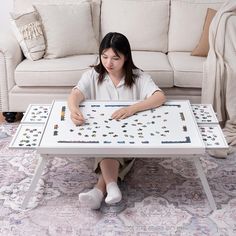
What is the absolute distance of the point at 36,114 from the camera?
2146 millimetres

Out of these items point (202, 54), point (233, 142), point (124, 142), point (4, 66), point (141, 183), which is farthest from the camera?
point (202, 54)

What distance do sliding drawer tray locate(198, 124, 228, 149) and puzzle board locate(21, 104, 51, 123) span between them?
777 millimetres

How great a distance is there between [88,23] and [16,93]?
0.74 meters

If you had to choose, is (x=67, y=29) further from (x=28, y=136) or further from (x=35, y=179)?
(x=35, y=179)

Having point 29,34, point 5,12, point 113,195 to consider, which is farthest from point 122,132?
point 5,12

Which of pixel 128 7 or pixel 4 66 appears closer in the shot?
pixel 4 66

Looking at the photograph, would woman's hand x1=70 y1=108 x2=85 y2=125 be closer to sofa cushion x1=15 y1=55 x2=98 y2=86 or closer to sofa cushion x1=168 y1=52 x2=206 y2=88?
sofa cushion x1=15 y1=55 x2=98 y2=86

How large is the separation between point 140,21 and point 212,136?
1.46 meters

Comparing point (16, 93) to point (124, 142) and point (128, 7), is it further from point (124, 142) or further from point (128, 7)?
point (124, 142)

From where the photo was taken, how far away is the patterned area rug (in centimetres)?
184

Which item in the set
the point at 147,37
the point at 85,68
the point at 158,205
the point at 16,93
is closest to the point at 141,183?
the point at 158,205

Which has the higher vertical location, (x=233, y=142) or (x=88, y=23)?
(x=88, y=23)

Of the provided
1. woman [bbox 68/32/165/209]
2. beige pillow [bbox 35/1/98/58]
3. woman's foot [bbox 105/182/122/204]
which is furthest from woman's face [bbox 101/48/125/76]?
beige pillow [bbox 35/1/98/58]

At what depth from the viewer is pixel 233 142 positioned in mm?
2604
